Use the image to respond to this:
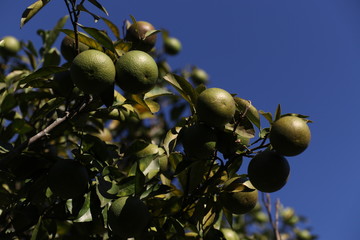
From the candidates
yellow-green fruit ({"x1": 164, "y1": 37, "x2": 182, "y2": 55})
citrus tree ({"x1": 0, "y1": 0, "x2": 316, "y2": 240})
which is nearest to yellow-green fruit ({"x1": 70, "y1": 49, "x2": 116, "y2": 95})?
citrus tree ({"x1": 0, "y1": 0, "x2": 316, "y2": 240})

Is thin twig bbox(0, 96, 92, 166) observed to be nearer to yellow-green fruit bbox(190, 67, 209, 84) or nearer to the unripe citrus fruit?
the unripe citrus fruit

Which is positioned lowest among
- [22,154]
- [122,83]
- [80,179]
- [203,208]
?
[22,154]

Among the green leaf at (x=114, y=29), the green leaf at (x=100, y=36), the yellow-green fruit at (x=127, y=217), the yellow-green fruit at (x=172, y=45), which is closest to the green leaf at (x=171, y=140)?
the yellow-green fruit at (x=127, y=217)

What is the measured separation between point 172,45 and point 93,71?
354 centimetres

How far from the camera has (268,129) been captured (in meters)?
2.00

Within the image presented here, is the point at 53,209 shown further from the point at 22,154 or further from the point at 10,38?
the point at 10,38

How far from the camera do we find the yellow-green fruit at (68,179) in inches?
74.1

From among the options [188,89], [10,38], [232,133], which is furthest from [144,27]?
[10,38]

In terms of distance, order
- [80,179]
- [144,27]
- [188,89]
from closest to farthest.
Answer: [80,179]
[188,89]
[144,27]

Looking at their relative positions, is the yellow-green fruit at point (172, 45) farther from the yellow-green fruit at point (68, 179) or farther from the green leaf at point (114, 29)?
the yellow-green fruit at point (68, 179)

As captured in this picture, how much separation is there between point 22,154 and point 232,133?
3.96ft

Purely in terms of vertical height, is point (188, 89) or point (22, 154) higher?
point (188, 89)

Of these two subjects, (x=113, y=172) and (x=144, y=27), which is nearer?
(x=113, y=172)

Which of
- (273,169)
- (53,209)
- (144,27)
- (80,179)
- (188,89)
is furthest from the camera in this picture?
(144,27)
